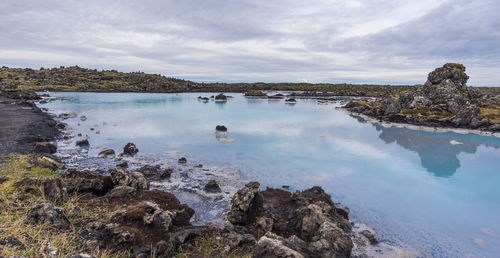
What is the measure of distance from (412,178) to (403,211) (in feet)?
29.4

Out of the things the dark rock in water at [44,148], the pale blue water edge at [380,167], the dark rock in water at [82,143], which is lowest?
the pale blue water edge at [380,167]

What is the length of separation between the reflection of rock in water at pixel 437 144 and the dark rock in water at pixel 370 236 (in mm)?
17922

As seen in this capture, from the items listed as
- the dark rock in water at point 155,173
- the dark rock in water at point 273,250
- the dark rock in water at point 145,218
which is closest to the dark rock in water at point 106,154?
the dark rock in water at point 155,173

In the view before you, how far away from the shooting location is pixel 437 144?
37531 millimetres

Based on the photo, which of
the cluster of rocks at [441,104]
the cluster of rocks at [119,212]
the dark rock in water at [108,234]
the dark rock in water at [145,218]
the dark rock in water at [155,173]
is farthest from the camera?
the cluster of rocks at [441,104]

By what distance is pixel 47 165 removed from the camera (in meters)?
17.7

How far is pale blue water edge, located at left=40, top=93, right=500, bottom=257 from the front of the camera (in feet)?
48.9

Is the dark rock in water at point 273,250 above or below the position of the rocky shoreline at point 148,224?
above

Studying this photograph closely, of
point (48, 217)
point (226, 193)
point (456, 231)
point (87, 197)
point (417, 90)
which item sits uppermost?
point (417, 90)

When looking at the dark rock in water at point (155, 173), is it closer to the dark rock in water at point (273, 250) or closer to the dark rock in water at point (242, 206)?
the dark rock in water at point (242, 206)

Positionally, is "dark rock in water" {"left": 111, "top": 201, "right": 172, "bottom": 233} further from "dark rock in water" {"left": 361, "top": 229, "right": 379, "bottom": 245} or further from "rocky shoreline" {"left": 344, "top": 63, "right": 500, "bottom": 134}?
"rocky shoreline" {"left": 344, "top": 63, "right": 500, "bottom": 134}

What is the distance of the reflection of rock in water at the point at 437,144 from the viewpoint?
94.9ft

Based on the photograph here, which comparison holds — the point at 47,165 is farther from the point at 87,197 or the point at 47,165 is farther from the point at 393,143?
the point at 393,143

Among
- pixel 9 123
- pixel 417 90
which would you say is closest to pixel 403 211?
pixel 9 123
